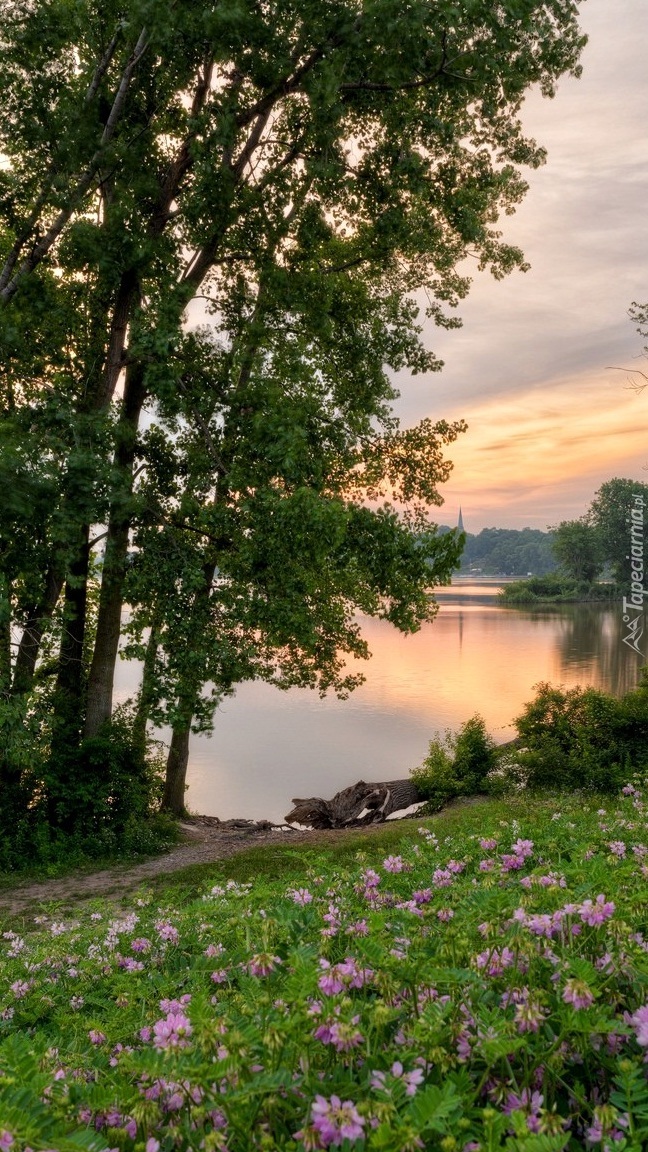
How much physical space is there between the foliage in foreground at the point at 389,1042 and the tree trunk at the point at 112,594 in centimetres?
977

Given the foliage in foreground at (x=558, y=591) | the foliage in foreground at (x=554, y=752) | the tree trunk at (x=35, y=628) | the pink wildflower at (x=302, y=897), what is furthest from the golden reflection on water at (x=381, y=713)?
the foliage in foreground at (x=558, y=591)

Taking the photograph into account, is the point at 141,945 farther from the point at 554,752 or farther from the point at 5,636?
the point at 554,752

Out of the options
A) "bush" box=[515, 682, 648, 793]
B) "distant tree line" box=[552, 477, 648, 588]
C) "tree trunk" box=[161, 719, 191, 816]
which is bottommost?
"tree trunk" box=[161, 719, 191, 816]

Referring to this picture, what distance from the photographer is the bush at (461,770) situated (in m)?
15.6

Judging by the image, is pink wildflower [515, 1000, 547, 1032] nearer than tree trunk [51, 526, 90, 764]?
Yes

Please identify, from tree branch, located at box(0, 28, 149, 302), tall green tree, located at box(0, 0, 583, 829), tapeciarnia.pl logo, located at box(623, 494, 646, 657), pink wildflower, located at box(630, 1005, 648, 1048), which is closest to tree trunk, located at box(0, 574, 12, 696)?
tall green tree, located at box(0, 0, 583, 829)

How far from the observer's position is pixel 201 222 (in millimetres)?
11883

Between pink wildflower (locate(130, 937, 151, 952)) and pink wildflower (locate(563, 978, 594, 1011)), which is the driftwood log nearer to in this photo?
pink wildflower (locate(130, 937, 151, 952))

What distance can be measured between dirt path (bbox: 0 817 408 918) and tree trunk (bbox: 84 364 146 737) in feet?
8.57

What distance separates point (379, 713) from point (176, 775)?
13.7 meters

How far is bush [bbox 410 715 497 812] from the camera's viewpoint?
15.6m

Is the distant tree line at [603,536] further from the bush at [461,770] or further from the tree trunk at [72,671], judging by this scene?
the tree trunk at [72,671]

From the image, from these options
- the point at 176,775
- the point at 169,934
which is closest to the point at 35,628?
the point at 176,775

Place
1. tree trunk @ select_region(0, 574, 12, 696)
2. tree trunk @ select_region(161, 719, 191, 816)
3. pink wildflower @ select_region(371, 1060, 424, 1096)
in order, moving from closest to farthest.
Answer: pink wildflower @ select_region(371, 1060, 424, 1096)
tree trunk @ select_region(0, 574, 12, 696)
tree trunk @ select_region(161, 719, 191, 816)
